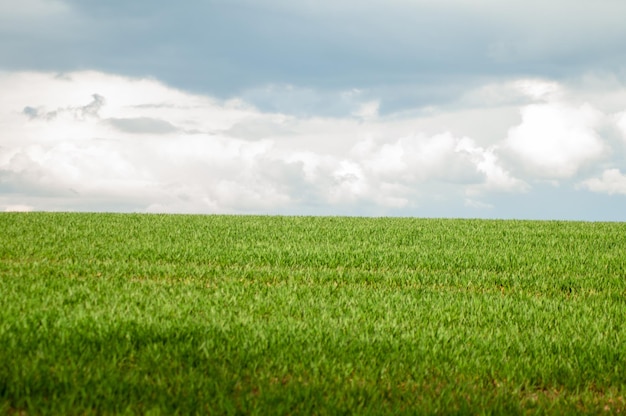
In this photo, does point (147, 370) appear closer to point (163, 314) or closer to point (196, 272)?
point (163, 314)

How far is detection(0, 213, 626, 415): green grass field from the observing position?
239 inches

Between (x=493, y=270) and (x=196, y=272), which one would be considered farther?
(x=493, y=270)

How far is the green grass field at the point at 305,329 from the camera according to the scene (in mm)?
6059

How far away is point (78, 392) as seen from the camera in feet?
19.3

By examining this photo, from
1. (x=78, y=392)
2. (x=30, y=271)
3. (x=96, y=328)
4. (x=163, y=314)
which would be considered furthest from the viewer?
(x=30, y=271)

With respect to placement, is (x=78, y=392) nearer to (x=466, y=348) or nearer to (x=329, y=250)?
(x=466, y=348)

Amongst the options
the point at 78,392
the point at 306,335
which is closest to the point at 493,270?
the point at 306,335

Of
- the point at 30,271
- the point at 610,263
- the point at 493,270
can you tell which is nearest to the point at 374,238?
the point at 493,270

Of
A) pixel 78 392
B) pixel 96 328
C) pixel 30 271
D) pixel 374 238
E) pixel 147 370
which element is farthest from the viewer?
pixel 374 238

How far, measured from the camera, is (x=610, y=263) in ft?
53.6

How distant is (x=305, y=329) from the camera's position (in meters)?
8.27

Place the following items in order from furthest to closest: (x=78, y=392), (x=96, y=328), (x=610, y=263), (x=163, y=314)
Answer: (x=610, y=263), (x=163, y=314), (x=96, y=328), (x=78, y=392)

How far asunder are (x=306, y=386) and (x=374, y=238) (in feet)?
46.5

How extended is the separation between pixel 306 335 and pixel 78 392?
9.75 ft
